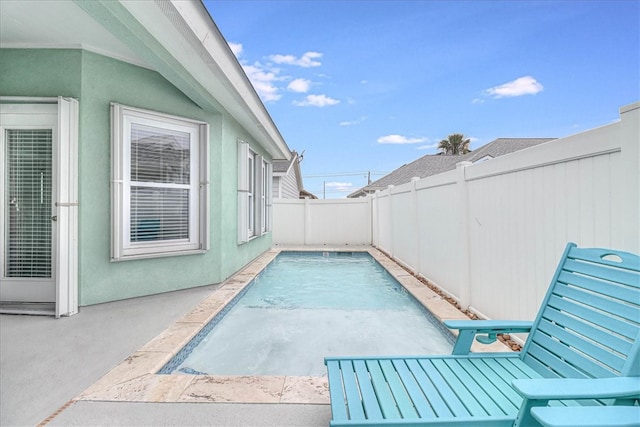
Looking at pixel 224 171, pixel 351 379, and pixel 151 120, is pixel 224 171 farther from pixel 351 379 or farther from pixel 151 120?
pixel 351 379

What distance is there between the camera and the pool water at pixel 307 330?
299cm

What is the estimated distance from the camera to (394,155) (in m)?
32.9

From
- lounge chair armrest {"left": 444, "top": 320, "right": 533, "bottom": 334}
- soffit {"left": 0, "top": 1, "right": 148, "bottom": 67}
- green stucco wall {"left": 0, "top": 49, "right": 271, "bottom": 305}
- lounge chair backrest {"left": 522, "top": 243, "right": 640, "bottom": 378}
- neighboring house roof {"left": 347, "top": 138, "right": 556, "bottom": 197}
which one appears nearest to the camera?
lounge chair backrest {"left": 522, "top": 243, "right": 640, "bottom": 378}

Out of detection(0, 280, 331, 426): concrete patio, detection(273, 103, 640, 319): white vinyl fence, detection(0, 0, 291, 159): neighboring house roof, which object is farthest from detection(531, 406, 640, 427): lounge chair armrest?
detection(0, 0, 291, 159): neighboring house roof

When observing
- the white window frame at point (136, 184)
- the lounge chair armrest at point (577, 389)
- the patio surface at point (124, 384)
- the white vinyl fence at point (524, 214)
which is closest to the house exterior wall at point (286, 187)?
the white vinyl fence at point (524, 214)

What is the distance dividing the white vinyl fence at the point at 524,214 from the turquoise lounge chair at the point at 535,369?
365mm

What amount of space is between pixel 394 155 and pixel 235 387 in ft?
107

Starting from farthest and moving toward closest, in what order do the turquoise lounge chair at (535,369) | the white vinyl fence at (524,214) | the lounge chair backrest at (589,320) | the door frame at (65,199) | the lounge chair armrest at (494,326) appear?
the door frame at (65,199), the lounge chair armrest at (494,326), the white vinyl fence at (524,214), the lounge chair backrest at (589,320), the turquoise lounge chair at (535,369)

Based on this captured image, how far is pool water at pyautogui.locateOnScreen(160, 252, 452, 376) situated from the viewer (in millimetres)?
2992

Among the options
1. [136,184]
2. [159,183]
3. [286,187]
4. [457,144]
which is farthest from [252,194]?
[457,144]

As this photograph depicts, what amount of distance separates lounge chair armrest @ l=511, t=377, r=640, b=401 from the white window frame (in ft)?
15.6

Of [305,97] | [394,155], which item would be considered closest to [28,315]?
[305,97]

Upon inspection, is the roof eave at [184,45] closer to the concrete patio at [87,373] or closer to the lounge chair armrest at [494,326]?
the concrete patio at [87,373]

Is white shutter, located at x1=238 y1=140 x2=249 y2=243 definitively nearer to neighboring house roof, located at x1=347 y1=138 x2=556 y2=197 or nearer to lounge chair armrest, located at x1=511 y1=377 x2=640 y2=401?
lounge chair armrest, located at x1=511 y1=377 x2=640 y2=401
